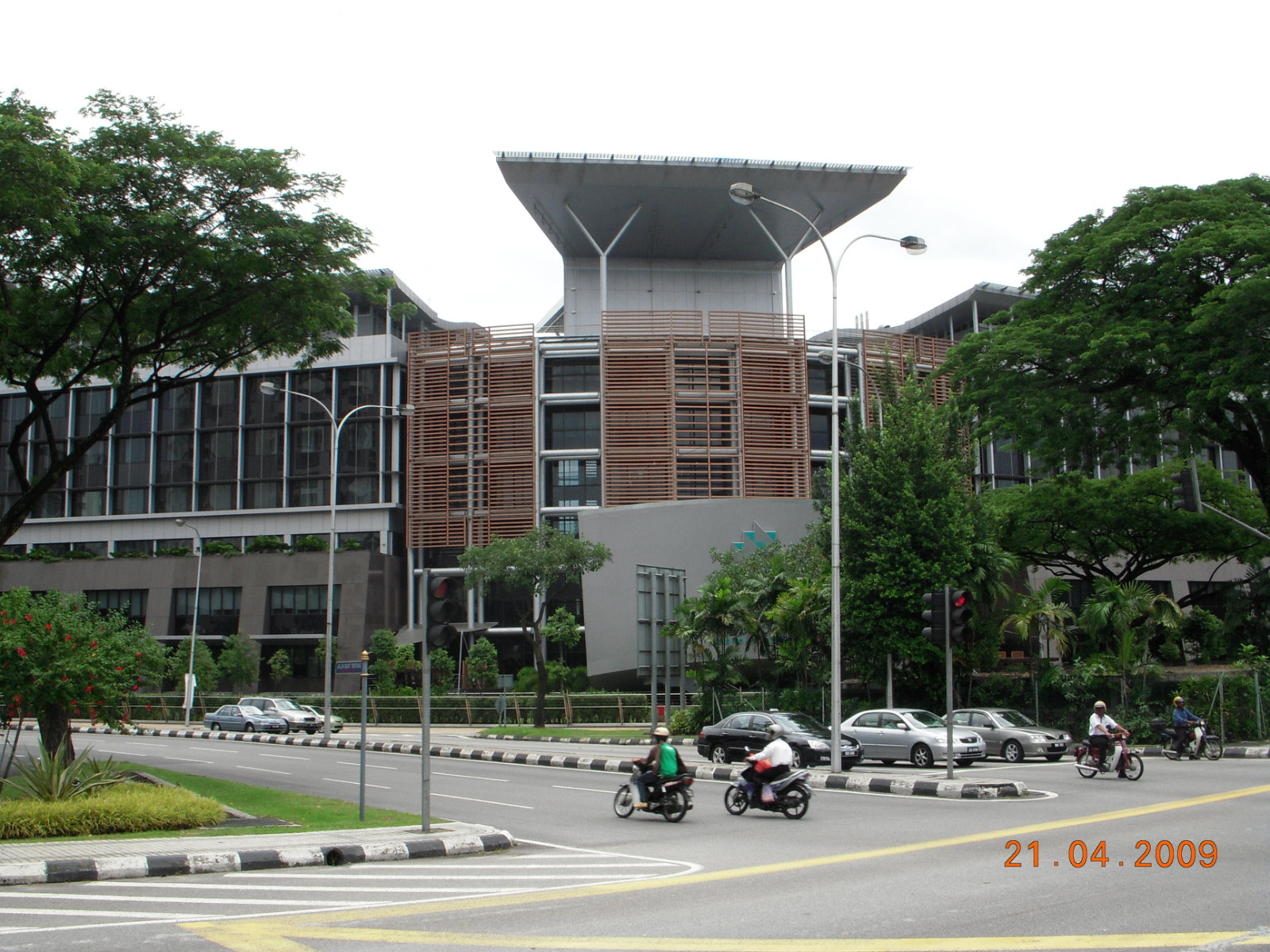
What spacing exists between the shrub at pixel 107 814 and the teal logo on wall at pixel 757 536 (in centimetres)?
3277

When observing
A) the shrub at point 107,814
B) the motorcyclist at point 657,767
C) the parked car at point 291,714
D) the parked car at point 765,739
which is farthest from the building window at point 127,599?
the motorcyclist at point 657,767

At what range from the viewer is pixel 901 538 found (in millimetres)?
29766

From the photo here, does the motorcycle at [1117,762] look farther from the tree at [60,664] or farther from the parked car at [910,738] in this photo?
the tree at [60,664]

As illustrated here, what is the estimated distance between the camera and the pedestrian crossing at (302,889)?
27.6ft

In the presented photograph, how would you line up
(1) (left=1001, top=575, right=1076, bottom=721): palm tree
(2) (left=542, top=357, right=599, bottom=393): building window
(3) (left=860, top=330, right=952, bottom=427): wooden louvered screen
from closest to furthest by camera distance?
(1) (left=1001, top=575, right=1076, bottom=721): palm tree, (3) (left=860, top=330, right=952, bottom=427): wooden louvered screen, (2) (left=542, top=357, right=599, bottom=393): building window

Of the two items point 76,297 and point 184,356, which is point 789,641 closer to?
point 184,356

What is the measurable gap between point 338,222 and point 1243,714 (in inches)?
1028

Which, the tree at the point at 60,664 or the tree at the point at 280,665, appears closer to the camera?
the tree at the point at 60,664

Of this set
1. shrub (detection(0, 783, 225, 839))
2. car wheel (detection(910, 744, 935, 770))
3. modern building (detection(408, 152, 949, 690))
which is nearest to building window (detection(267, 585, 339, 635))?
modern building (detection(408, 152, 949, 690))

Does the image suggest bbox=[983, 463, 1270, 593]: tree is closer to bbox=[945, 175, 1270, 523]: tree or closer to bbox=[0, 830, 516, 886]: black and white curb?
bbox=[945, 175, 1270, 523]: tree

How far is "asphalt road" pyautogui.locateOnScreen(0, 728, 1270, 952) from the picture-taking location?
7.28m

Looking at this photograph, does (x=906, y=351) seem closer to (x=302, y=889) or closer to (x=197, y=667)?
(x=197, y=667)

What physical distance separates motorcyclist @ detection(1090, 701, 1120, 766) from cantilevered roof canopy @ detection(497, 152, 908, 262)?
38.8 m

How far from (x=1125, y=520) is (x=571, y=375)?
1235 inches
